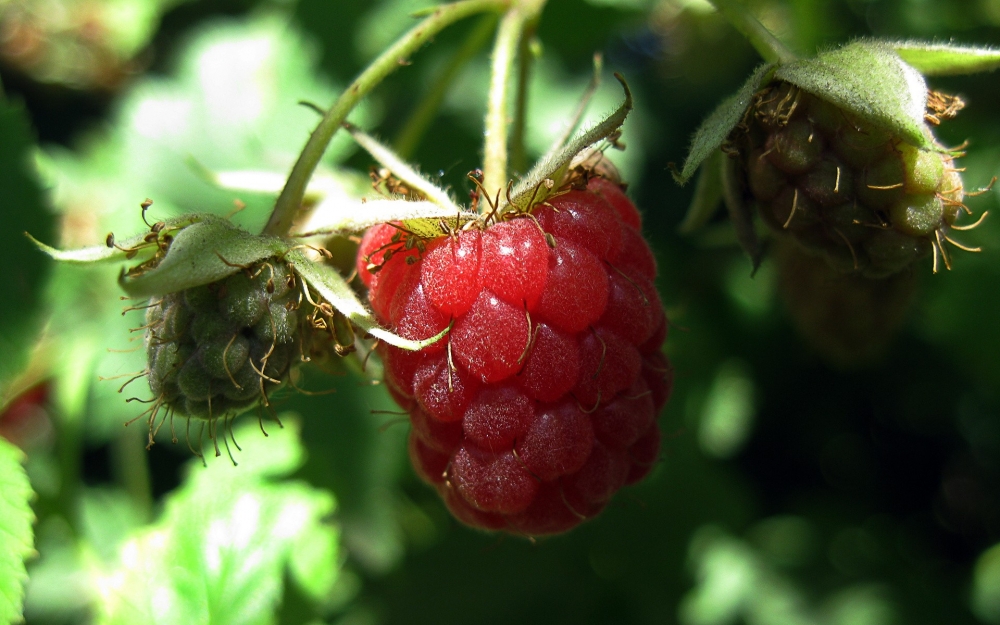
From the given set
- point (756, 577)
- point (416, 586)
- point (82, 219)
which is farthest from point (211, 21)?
point (756, 577)

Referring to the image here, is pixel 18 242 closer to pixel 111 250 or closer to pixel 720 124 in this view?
pixel 111 250

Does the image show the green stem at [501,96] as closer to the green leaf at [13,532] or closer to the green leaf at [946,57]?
the green leaf at [946,57]

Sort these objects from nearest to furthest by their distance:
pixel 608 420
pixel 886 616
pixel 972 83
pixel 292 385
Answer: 1. pixel 608 420
2. pixel 292 385
3. pixel 972 83
4. pixel 886 616

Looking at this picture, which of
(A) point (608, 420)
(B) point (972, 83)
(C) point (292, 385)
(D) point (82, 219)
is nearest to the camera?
(A) point (608, 420)

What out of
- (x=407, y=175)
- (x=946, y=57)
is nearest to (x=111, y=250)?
(x=407, y=175)

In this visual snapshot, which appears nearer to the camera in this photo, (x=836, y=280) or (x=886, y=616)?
(x=836, y=280)

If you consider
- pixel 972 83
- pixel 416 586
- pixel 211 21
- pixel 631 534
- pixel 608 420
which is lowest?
pixel 416 586

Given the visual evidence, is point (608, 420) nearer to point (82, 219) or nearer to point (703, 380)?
point (703, 380)

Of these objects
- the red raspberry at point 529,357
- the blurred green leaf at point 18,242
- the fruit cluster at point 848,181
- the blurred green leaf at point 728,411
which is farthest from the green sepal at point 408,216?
the blurred green leaf at point 728,411
